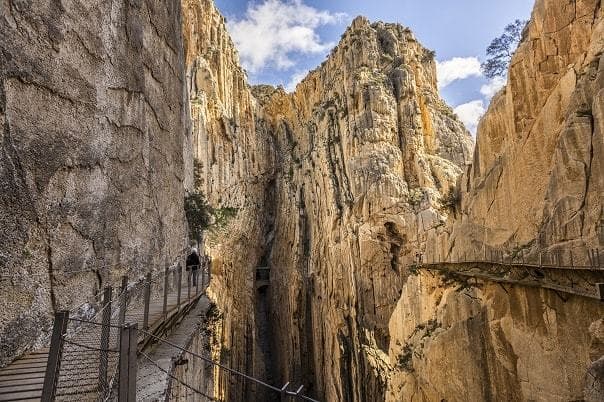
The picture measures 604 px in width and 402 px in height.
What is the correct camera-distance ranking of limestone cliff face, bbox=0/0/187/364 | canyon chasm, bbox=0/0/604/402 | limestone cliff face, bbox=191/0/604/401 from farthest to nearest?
limestone cliff face, bbox=191/0/604/401 → canyon chasm, bbox=0/0/604/402 → limestone cliff face, bbox=0/0/187/364

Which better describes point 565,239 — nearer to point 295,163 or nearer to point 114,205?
point 114,205

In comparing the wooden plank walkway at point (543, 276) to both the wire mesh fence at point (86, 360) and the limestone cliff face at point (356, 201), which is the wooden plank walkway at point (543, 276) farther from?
the limestone cliff face at point (356, 201)

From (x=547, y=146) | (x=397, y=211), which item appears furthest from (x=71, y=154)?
(x=397, y=211)

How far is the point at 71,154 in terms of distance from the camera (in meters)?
5.55

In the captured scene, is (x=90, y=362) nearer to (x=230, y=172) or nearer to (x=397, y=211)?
(x=397, y=211)

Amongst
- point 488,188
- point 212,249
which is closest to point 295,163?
point 212,249

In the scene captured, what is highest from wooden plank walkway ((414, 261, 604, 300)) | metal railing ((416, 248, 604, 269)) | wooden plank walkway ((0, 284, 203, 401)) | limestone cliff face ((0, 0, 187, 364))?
limestone cliff face ((0, 0, 187, 364))

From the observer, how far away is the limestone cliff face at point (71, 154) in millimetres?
4395

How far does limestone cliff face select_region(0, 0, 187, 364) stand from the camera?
439 cm

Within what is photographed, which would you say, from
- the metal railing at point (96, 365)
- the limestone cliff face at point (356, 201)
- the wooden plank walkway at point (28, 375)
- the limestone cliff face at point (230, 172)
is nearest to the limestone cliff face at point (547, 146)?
the metal railing at point (96, 365)

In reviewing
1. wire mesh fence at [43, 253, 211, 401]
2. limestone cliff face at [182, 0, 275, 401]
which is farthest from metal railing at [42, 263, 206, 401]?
limestone cliff face at [182, 0, 275, 401]

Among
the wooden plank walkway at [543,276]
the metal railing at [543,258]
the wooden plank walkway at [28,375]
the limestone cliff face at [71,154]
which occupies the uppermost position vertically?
the limestone cliff face at [71,154]

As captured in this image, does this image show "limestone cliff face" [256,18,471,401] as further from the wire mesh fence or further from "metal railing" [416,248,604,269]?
the wire mesh fence

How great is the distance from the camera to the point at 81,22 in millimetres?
5992
